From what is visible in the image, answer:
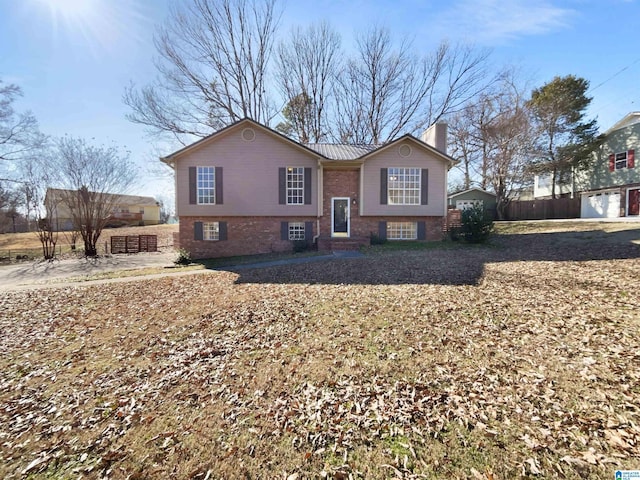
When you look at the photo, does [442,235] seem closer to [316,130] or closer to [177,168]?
[177,168]

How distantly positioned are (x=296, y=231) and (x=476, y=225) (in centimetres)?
917

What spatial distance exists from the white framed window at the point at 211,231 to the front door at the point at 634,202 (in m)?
30.1

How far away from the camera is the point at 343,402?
3.15 meters

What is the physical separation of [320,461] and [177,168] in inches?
597

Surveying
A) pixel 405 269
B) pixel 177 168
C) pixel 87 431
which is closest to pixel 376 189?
pixel 405 269

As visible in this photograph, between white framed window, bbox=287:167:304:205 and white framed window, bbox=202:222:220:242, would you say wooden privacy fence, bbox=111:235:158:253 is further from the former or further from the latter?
white framed window, bbox=287:167:304:205

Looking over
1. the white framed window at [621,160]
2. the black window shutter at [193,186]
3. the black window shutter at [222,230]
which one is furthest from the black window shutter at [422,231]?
the white framed window at [621,160]

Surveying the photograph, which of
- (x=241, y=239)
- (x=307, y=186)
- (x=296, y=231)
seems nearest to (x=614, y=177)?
(x=307, y=186)

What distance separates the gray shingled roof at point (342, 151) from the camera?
51.8ft

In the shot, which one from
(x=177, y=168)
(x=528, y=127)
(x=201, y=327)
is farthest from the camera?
(x=528, y=127)

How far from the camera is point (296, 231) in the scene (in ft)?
50.9

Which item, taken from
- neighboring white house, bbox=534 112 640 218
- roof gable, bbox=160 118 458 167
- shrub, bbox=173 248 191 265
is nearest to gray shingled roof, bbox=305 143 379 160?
roof gable, bbox=160 118 458 167

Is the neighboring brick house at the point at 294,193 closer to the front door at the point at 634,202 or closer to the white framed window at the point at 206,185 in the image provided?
the white framed window at the point at 206,185

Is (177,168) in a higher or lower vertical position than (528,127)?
lower
